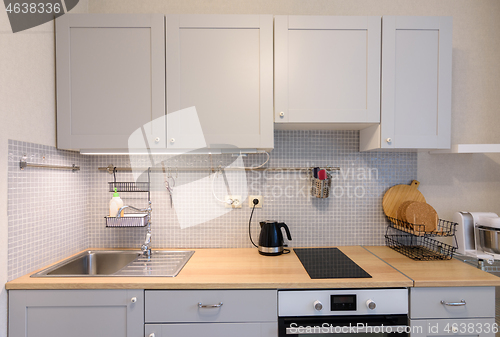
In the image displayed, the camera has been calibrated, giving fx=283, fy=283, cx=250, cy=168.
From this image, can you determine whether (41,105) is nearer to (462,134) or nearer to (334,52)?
(334,52)

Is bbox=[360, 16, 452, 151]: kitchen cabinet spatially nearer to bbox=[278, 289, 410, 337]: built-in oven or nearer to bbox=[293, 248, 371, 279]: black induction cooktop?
bbox=[293, 248, 371, 279]: black induction cooktop

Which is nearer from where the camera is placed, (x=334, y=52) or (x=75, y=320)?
(x=75, y=320)

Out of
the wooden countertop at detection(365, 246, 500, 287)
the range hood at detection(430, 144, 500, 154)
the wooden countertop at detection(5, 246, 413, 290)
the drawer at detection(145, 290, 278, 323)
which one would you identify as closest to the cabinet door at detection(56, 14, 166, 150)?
the wooden countertop at detection(5, 246, 413, 290)

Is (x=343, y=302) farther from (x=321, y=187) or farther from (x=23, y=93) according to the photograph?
(x=23, y=93)

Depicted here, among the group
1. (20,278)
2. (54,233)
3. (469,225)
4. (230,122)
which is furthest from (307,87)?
(20,278)

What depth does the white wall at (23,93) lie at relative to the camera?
135 cm

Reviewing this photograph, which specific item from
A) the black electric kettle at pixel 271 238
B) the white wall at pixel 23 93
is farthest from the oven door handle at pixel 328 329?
the white wall at pixel 23 93

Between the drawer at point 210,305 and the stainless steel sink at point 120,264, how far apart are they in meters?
0.13

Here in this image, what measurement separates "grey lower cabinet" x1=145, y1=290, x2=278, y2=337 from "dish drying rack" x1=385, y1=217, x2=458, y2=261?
1031 millimetres

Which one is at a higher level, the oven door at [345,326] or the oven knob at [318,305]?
the oven knob at [318,305]

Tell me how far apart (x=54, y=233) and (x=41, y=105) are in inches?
29.6

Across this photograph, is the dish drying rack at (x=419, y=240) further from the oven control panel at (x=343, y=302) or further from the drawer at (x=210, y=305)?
the drawer at (x=210, y=305)

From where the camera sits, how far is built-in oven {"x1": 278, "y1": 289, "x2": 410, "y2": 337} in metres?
1.42

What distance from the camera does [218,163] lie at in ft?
6.71
